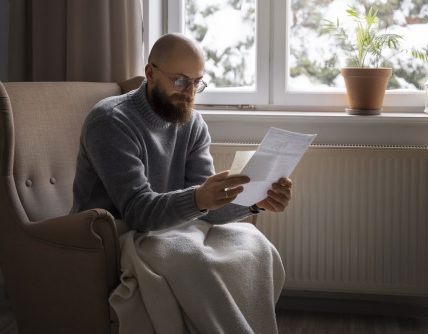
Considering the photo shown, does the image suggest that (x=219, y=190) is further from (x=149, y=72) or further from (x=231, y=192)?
(x=149, y=72)

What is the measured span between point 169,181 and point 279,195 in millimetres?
390

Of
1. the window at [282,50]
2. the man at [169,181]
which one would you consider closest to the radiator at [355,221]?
the window at [282,50]

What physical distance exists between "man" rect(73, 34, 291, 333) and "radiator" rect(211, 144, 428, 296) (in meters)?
0.70

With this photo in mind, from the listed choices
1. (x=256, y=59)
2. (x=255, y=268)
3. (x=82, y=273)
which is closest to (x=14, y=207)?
(x=82, y=273)

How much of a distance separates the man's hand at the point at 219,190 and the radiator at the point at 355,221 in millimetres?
1018

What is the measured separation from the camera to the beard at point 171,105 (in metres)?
2.17

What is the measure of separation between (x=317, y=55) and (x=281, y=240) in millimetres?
821

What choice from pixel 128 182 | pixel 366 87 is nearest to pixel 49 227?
pixel 128 182

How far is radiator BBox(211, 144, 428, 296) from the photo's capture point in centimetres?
287

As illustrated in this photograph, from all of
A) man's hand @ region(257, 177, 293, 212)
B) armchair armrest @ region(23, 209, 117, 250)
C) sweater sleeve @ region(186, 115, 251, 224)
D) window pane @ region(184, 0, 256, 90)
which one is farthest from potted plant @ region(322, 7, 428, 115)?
armchair armrest @ region(23, 209, 117, 250)

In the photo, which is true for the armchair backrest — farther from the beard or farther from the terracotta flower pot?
the terracotta flower pot

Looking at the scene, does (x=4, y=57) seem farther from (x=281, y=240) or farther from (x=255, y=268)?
(x=255, y=268)

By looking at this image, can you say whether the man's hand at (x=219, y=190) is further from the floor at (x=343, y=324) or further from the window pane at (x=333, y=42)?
the window pane at (x=333, y=42)

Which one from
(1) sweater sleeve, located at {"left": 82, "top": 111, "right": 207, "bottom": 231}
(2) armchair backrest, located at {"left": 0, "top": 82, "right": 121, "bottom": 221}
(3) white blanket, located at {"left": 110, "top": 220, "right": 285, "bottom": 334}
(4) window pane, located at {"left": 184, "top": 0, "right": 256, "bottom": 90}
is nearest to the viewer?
(3) white blanket, located at {"left": 110, "top": 220, "right": 285, "bottom": 334}
